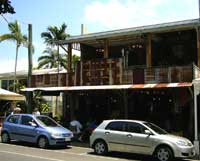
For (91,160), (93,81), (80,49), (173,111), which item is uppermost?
(80,49)

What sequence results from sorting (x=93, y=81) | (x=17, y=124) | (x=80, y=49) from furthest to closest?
(x=80, y=49) → (x=93, y=81) → (x=17, y=124)

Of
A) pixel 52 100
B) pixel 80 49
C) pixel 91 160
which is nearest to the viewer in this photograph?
pixel 91 160

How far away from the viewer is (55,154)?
59.5 ft

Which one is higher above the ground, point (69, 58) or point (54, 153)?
point (69, 58)

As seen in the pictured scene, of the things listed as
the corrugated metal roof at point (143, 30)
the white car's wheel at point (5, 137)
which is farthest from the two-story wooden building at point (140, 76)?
the white car's wheel at point (5, 137)

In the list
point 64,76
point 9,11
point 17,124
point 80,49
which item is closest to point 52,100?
point 80,49

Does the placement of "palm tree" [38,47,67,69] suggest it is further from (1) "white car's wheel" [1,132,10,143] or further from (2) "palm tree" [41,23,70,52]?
(1) "white car's wheel" [1,132,10,143]

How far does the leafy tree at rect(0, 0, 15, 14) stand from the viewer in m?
7.30

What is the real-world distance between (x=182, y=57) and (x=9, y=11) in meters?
19.7

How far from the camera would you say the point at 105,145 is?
1836 centimetres

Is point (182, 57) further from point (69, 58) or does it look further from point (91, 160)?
point (91, 160)

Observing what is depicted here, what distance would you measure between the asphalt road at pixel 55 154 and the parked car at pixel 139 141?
1.52ft

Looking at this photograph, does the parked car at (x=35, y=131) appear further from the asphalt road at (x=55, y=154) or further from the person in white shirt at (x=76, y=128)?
the person in white shirt at (x=76, y=128)

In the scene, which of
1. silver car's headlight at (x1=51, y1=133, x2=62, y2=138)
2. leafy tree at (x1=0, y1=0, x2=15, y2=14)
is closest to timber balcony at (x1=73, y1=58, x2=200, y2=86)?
silver car's headlight at (x1=51, y1=133, x2=62, y2=138)
